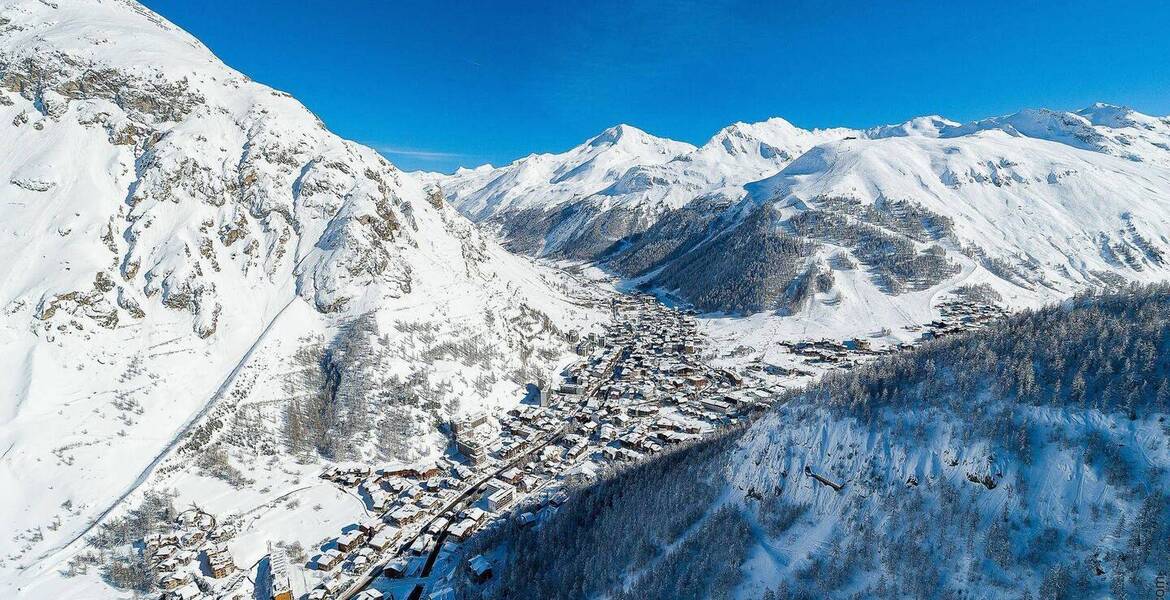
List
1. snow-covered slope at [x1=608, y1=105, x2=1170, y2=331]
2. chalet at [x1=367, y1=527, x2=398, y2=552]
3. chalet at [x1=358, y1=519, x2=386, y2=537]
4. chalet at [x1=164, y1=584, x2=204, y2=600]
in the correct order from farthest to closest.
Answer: snow-covered slope at [x1=608, y1=105, x2=1170, y2=331] → chalet at [x1=358, y1=519, x2=386, y2=537] → chalet at [x1=367, y1=527, x2=398, y2=552] → chalet at [x1=164, y1=584, x2=204, y2=600]

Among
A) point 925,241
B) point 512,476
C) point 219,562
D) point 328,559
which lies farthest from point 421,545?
point 925,241

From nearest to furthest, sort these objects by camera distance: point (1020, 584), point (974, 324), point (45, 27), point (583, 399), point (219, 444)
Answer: point (1020, 584)
point (219, 444)
point (583, 399)
point (45, 27)
point (974, 324)

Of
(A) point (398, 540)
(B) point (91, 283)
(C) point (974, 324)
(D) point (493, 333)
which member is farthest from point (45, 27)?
(C) point (974, 324)

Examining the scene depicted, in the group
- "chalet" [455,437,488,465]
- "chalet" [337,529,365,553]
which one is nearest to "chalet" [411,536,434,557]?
"chalet" [337,529,365,553]

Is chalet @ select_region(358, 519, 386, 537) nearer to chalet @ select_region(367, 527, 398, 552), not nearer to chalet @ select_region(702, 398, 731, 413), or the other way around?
chalet @ select_region(367, 527, 398, 552)

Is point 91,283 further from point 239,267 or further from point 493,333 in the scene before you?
point 493,333

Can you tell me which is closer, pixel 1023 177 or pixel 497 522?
pixel 497 522
